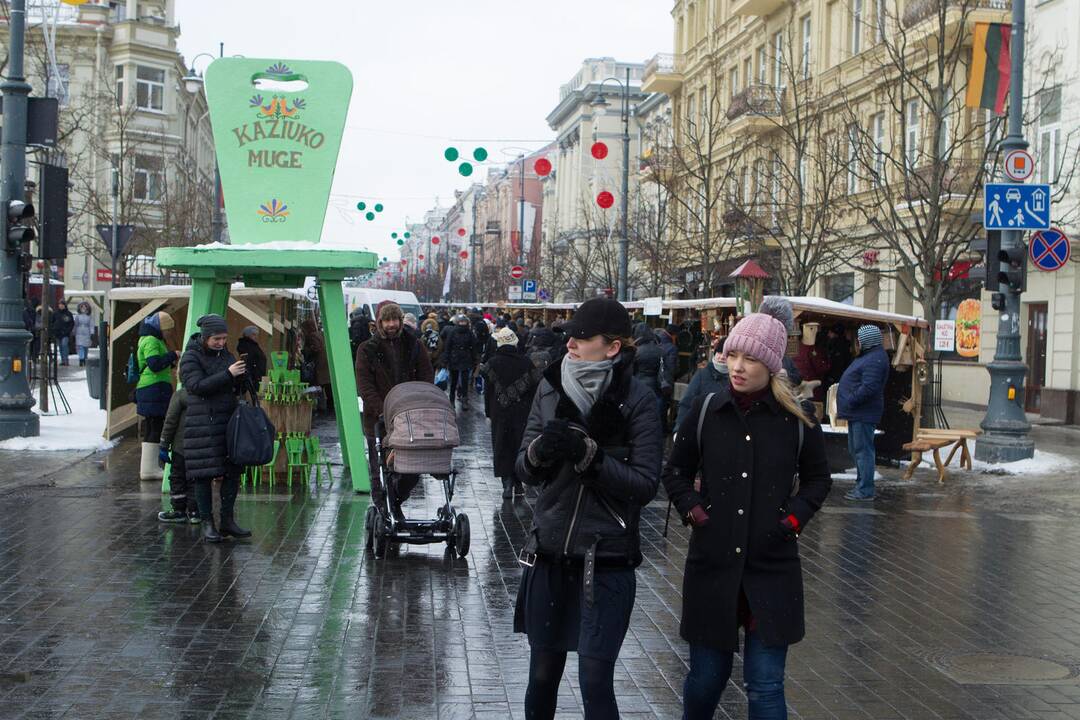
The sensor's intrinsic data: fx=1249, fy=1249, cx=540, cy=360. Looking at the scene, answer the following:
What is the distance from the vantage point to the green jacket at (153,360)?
11992 millimetres

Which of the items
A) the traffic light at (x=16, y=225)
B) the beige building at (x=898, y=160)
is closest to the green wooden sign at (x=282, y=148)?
the traffic light at (x=16, y=225)

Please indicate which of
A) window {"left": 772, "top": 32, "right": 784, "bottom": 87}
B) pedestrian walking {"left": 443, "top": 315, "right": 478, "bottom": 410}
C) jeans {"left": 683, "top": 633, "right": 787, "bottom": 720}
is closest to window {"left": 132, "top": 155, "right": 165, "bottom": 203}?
window {"left": 772, "top": 32, "right": 784, "bottom": 87}

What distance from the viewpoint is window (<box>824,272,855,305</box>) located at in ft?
105

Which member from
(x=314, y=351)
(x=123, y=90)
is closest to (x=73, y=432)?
(x=314, y=351)

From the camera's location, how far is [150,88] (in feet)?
188

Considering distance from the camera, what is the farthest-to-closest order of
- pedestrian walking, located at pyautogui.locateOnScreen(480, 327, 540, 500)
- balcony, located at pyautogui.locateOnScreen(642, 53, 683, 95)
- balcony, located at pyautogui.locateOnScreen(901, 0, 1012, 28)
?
balcony, located at pyautogui.locateOnScreen(642, 53, 683, 95) → balcony, located at pyautogui.locateOnScreen(901, 0, 1012, 28) → pedestrian walking, located at pyautogui.locateOnScreen(480, 327, 540, 500)

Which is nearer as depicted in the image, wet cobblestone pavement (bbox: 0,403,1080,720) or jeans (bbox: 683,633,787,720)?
jeans (bbox: 683,633,787,720)

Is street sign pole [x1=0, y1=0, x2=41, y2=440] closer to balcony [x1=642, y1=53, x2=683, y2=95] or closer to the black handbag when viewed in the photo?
the black handbag

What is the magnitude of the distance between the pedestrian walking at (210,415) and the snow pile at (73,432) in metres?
6.81

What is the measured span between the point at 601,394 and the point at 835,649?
3.14 metres

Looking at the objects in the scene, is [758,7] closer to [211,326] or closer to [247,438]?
[211,326]

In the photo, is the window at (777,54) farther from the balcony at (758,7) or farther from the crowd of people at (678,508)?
the crowd of people at (678,508)

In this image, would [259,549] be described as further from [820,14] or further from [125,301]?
[820,14]

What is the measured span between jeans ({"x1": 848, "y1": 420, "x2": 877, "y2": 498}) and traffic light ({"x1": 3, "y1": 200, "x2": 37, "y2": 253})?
10374mm
